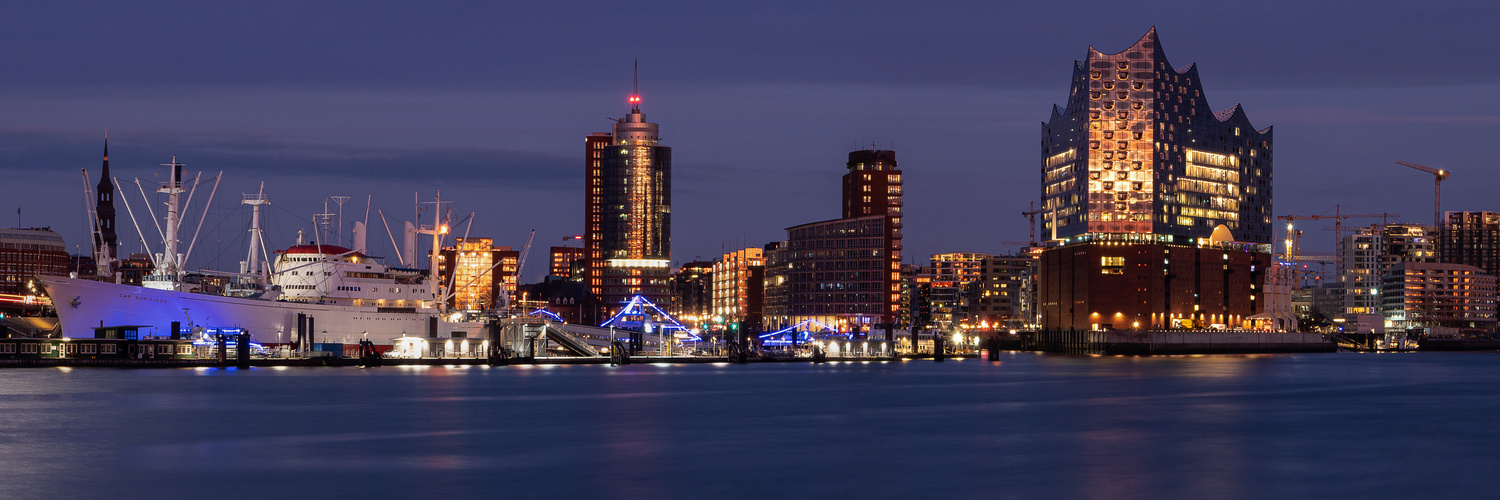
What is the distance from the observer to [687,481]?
1714 inches

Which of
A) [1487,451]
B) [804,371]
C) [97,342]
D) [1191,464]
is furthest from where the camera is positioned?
[804,371]

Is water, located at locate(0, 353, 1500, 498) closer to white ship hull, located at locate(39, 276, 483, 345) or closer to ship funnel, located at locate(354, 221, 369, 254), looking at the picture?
white ship hull, located at locate(39, 276, 483, 345)

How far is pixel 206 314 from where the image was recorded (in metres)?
119

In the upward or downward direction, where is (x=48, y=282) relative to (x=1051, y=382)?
upward

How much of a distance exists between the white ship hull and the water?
51.8 feet

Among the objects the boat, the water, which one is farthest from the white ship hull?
the water

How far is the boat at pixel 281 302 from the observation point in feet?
379

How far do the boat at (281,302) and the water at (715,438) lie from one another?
16.8 m

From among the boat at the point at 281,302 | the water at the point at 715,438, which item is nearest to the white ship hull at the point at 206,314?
the boat at the point at 281,302

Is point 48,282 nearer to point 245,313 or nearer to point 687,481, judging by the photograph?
point 245,313

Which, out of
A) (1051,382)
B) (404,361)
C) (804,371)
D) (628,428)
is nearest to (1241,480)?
(628,428)

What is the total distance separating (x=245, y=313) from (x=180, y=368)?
425 inches

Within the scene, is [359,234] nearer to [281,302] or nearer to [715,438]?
Result: [281,302]

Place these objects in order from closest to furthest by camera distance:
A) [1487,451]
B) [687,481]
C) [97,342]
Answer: [687,481], [1487,451], [97,342]
